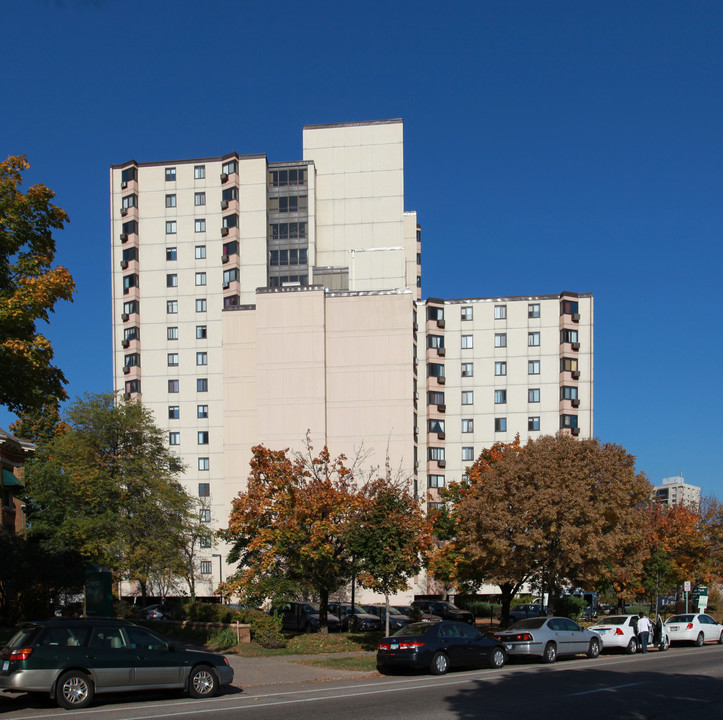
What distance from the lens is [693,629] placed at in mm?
32625

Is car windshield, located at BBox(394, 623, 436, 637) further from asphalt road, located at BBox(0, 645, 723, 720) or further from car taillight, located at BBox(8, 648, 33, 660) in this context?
car taillight, located at BBox(8, 648, 33, 660)

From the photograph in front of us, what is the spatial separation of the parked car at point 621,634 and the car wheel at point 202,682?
16.6 meters

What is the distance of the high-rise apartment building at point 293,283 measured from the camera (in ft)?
219

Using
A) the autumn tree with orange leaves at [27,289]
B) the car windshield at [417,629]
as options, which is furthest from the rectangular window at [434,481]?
the autumn tree with orange leaves at [27,289]

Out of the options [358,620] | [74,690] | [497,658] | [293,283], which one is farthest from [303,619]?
[293,283]

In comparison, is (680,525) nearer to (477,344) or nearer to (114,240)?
(477,344)

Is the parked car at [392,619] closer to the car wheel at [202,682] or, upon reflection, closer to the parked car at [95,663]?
the car wheel at [202,682]

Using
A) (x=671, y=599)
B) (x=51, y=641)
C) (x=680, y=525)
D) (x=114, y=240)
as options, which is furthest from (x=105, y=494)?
(x=671, y=599)

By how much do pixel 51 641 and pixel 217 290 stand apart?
5532cm

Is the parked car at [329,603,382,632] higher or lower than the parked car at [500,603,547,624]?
higher

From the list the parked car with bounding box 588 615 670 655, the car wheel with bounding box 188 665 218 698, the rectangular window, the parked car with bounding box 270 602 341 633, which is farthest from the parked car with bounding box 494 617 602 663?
the rectangular window

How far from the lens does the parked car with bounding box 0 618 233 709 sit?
571 inches

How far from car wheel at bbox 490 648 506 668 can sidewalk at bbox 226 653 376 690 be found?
11.8ft

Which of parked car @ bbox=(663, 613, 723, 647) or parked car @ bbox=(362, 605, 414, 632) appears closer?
parked car @ bbox=(663, 613, 723, 647)
